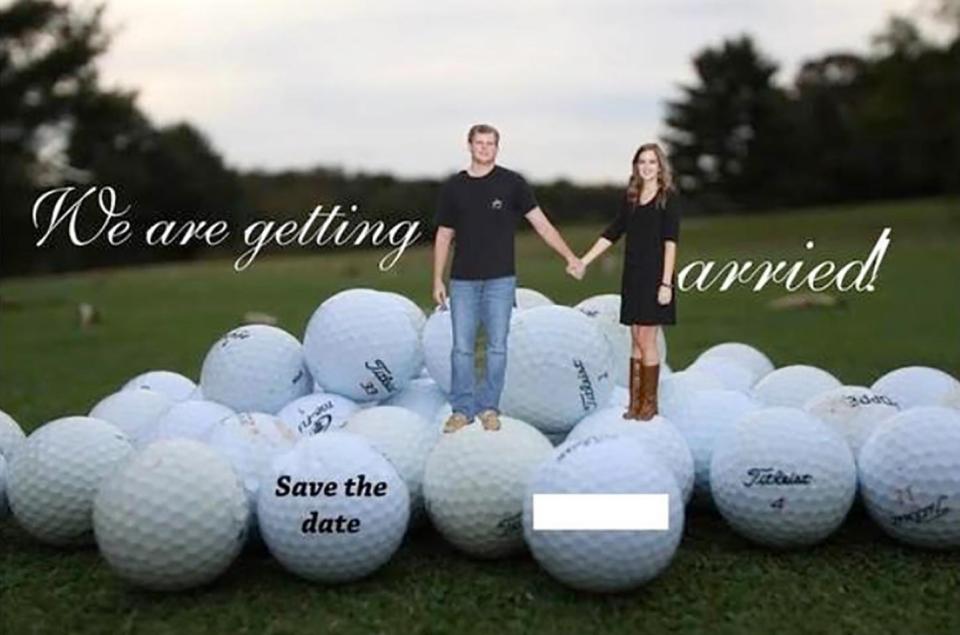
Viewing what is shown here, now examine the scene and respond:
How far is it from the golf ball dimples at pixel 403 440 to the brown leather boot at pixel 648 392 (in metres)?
0.77

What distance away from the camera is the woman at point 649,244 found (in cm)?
358

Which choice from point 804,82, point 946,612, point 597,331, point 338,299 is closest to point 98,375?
point 338,299

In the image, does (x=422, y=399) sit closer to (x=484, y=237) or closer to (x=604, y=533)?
(x=484, y=237)

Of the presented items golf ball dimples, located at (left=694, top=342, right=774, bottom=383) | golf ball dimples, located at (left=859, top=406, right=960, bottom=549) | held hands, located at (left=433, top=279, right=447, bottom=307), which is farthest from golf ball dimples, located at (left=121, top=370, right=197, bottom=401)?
golf ball dimples, located at (left=859, top=406, right=960, bottom=549)

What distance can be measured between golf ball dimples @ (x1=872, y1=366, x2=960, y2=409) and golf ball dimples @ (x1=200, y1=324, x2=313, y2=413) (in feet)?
8.46

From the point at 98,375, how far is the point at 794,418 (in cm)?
675

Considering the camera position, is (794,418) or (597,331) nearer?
(794,418)

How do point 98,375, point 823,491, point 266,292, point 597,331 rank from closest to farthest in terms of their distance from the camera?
point 823,491 → point 597,331 → point 98,375 → point 266,292

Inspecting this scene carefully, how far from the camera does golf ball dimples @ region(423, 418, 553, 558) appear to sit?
388 cm

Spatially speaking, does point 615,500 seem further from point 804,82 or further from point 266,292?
point 804,82

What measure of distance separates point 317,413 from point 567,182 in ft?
94.8

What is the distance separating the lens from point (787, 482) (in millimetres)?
4047

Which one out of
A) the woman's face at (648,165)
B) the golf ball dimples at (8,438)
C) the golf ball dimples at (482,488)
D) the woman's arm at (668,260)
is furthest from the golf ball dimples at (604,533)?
the golf ball dimples at (8,438)

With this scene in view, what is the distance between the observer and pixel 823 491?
4035mm
